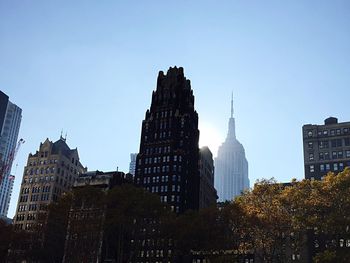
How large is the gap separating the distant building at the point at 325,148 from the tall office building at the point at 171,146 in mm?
43367

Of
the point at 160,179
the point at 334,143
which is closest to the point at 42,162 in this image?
the point at 160,179

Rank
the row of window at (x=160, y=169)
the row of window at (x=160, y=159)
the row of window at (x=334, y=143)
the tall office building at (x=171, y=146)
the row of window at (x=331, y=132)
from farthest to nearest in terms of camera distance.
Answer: the row of window at (x=160, y=159) → the row of window at (x=160, y=169) → the tall office building at (x=171, y=146) → the row of window at (x=331, y=132) → the row of window at (x=334, y=143)

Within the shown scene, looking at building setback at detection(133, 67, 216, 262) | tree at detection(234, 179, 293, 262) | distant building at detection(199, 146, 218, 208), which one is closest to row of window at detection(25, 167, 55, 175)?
building setback at detection(133, 67, 216, 262)

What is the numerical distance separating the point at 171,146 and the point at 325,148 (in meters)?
54.6

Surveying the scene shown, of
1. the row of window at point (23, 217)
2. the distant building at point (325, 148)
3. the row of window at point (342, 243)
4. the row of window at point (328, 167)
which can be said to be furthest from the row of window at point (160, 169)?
the row of window at point (342, 243)

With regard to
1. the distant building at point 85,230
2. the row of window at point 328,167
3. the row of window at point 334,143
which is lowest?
the distant building at point 85,230

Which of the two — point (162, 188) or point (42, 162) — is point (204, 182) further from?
point (42, 162)

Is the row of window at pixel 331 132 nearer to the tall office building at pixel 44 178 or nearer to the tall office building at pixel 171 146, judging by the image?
the tall office building at pixel 171 146

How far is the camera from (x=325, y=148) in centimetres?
14838

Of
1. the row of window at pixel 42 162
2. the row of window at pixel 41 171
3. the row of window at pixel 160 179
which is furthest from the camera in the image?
the row of window at pixel 42 162

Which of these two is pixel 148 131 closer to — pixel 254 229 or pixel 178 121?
pixel 178 121

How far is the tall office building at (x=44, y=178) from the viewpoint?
6747 inches

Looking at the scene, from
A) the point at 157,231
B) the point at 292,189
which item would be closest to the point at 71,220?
the point at 157,231

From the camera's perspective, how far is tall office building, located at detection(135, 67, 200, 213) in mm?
161375
